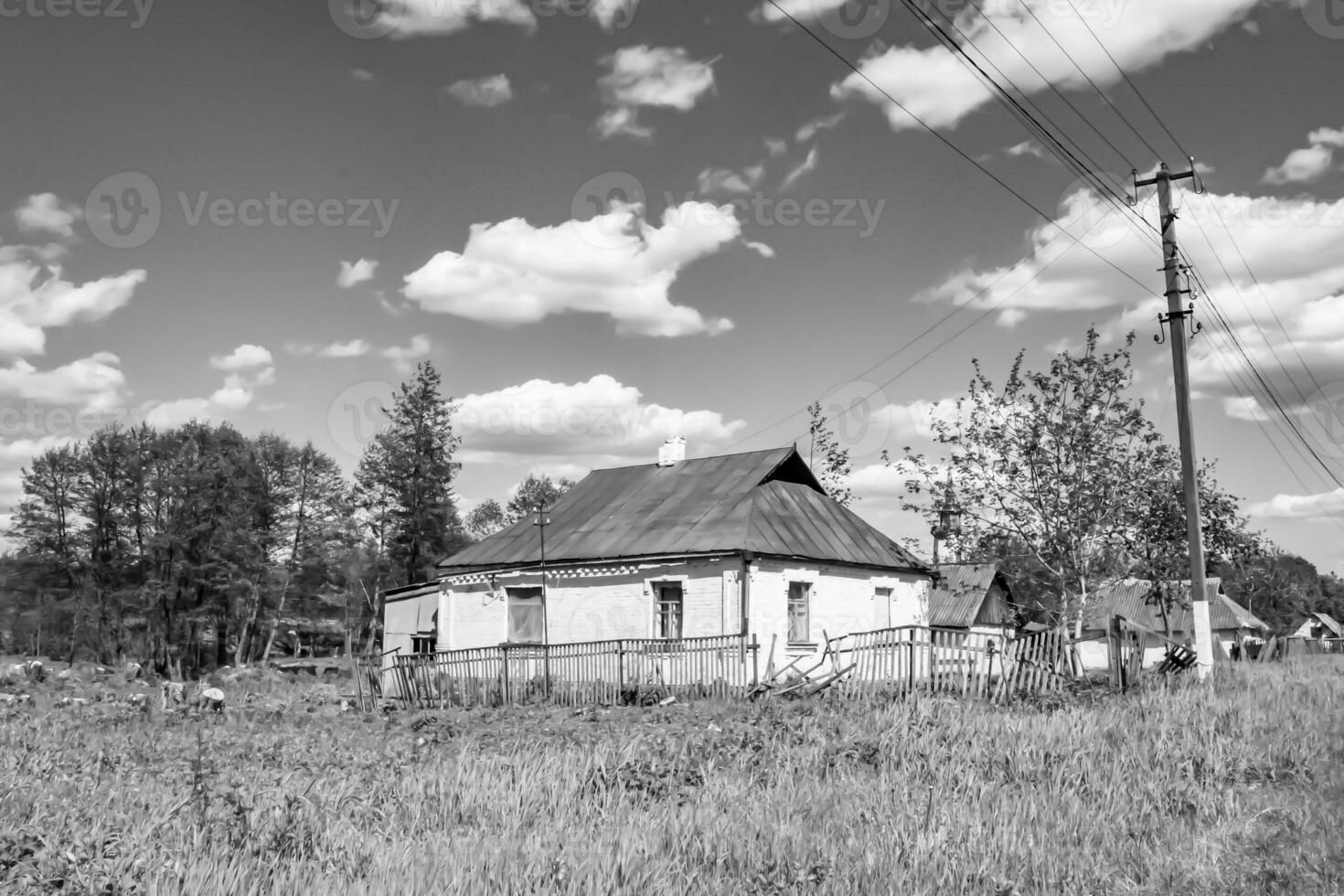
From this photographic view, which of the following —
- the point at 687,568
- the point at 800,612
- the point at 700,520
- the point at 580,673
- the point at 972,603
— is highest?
the point at 700,520

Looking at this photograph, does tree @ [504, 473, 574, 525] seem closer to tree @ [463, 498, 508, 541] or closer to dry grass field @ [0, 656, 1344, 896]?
tree @ [463, 498, 508, 541]

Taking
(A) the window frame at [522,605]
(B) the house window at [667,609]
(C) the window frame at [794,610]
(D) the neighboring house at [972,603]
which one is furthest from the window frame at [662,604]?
(D) the neighboring house at [972,603]

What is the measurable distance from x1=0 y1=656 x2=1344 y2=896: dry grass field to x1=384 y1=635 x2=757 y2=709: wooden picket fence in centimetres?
604

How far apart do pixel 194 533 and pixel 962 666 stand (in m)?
44.4

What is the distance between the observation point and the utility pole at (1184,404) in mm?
16641

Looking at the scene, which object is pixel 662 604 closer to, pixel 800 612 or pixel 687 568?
pixel 687 568

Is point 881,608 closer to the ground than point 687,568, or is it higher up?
closer to the ground

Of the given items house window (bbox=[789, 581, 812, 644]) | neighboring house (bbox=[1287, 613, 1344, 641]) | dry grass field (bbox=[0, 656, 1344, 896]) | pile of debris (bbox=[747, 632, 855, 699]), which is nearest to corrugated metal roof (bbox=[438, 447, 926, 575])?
house window (bbox=[789, 581, 812, 644])

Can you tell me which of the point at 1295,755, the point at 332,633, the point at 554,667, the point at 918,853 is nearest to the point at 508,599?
the point at 554,667

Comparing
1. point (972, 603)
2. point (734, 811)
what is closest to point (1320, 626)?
point (972, 603)

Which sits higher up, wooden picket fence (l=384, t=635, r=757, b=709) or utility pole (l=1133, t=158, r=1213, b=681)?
utility pole (l=1133, t=158, r=1213, b=681)

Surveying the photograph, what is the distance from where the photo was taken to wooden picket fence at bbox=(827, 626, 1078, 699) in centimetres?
1538

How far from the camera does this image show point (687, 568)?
2194 cm

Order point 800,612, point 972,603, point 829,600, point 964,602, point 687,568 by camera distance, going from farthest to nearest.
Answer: point 964,602
point 972,603
point 829,600
point 800,612
point 687,568
